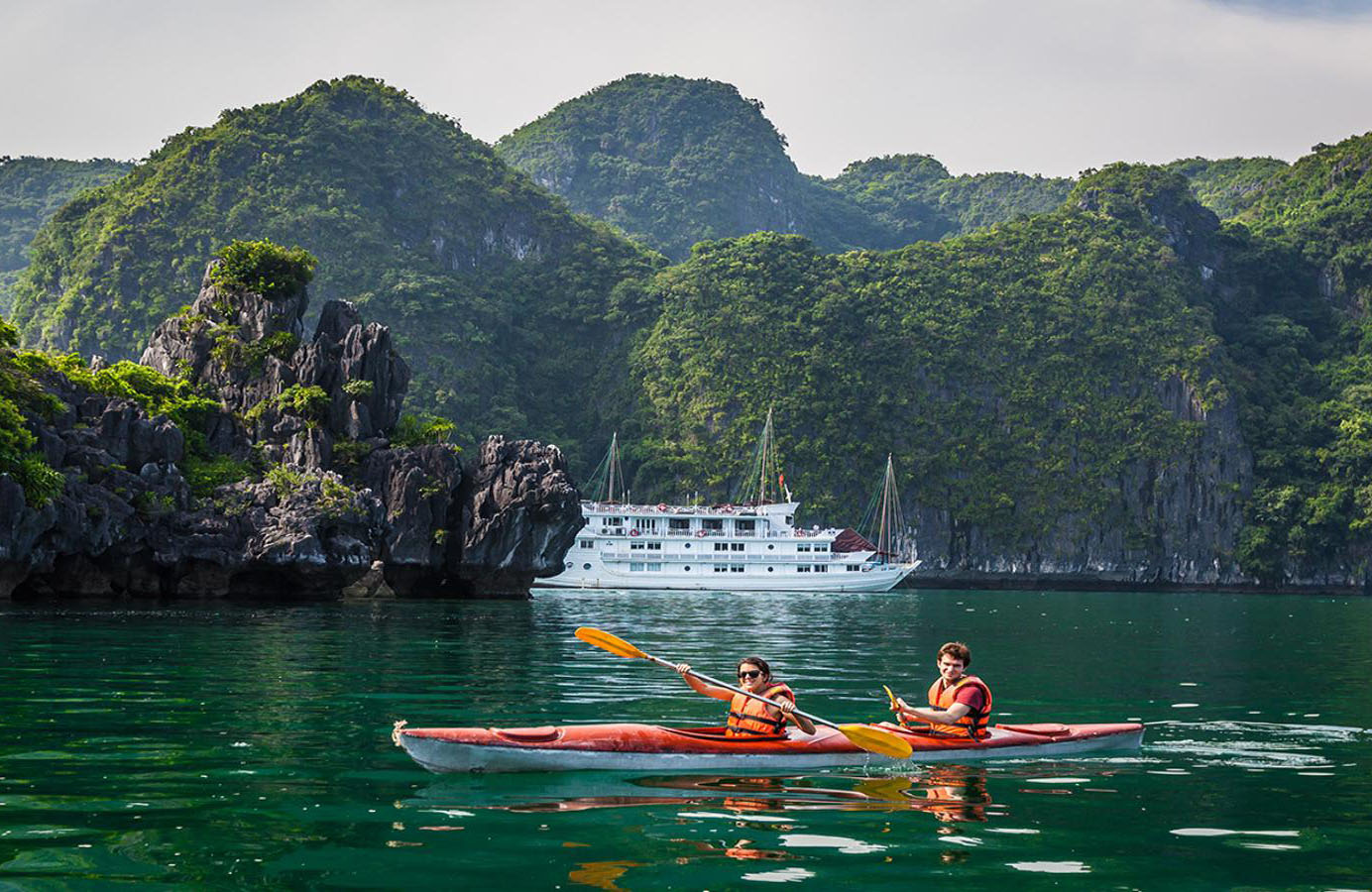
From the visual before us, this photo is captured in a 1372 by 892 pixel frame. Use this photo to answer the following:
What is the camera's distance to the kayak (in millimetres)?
15055

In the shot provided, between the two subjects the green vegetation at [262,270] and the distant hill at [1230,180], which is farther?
the distant hill at [1230,180]

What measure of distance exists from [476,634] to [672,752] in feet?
81.6

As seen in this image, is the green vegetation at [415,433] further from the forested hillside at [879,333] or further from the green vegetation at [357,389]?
the forested hillside at [879,333]

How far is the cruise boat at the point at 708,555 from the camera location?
90.6 metres

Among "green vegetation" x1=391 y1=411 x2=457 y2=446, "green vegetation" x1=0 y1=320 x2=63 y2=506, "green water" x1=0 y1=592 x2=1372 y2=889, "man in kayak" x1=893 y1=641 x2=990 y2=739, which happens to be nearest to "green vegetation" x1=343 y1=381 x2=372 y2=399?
"green vegetation" x1=391 y1=411 x2=457 y2=446

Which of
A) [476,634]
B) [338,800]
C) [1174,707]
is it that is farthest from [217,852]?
[476,634]

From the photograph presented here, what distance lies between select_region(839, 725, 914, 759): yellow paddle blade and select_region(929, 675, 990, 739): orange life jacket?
1.13 meters

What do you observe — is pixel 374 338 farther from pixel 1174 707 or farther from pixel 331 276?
pixel 331 276

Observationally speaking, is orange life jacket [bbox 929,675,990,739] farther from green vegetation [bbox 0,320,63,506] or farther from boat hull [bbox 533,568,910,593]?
boat hull [bbox 533,568,910,593]

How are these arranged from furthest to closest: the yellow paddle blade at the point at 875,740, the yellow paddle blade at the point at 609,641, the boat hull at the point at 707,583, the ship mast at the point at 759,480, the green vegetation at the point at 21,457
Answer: the ship mast at the point at 759,480 < the boat hull at the point at 707,583 < the green vegetation at the point at 21,457 < the yellow paddle blade at the point at 609,641 < the yellow paddle blade at the point at 875,740

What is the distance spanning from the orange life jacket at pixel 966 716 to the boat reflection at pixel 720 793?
32.3 inches

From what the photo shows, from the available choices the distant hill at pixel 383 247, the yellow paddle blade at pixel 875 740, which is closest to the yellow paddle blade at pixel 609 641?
the yellow paddle blade at pixel 875 740

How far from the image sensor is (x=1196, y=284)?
486 feet

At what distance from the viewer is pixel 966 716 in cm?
1706
